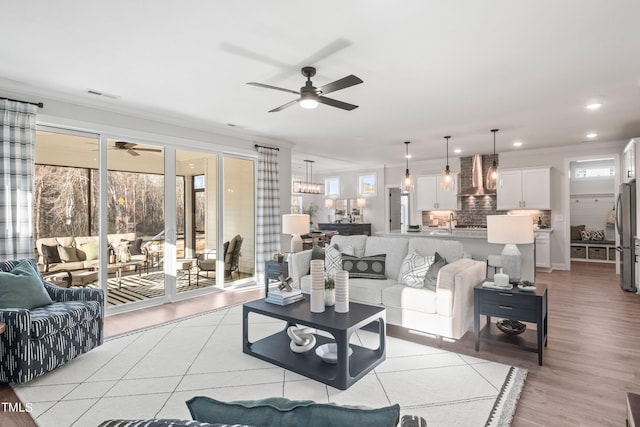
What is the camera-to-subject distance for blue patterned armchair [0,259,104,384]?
264 cm

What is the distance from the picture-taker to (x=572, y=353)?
10.6 feet

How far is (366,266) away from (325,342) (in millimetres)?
1256

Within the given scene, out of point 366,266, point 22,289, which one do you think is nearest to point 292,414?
point 22,289

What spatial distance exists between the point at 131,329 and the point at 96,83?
9.04 feet

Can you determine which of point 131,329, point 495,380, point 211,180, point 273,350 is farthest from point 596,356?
point 211,180

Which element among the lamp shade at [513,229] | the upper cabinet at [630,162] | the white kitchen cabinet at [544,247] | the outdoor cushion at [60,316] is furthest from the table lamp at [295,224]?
the white kitchen cabinet at [544,247]

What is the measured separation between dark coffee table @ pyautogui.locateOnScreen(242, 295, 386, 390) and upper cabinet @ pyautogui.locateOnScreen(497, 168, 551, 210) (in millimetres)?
6444

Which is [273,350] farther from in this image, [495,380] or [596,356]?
[596,356]

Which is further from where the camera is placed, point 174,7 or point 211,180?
point 211,180

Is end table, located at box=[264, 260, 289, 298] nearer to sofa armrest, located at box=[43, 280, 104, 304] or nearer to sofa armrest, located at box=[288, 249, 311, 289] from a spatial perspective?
sofa armrest, located at box=[288, 249, 311, 289]

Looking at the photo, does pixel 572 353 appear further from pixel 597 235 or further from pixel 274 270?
pixel 597 235

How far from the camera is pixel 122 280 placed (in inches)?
194

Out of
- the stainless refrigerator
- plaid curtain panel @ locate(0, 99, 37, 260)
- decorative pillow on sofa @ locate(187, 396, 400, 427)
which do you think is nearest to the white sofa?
decorative pillow on sofa @ locate(187, 396, 400, 427)

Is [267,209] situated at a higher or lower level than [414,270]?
higher
